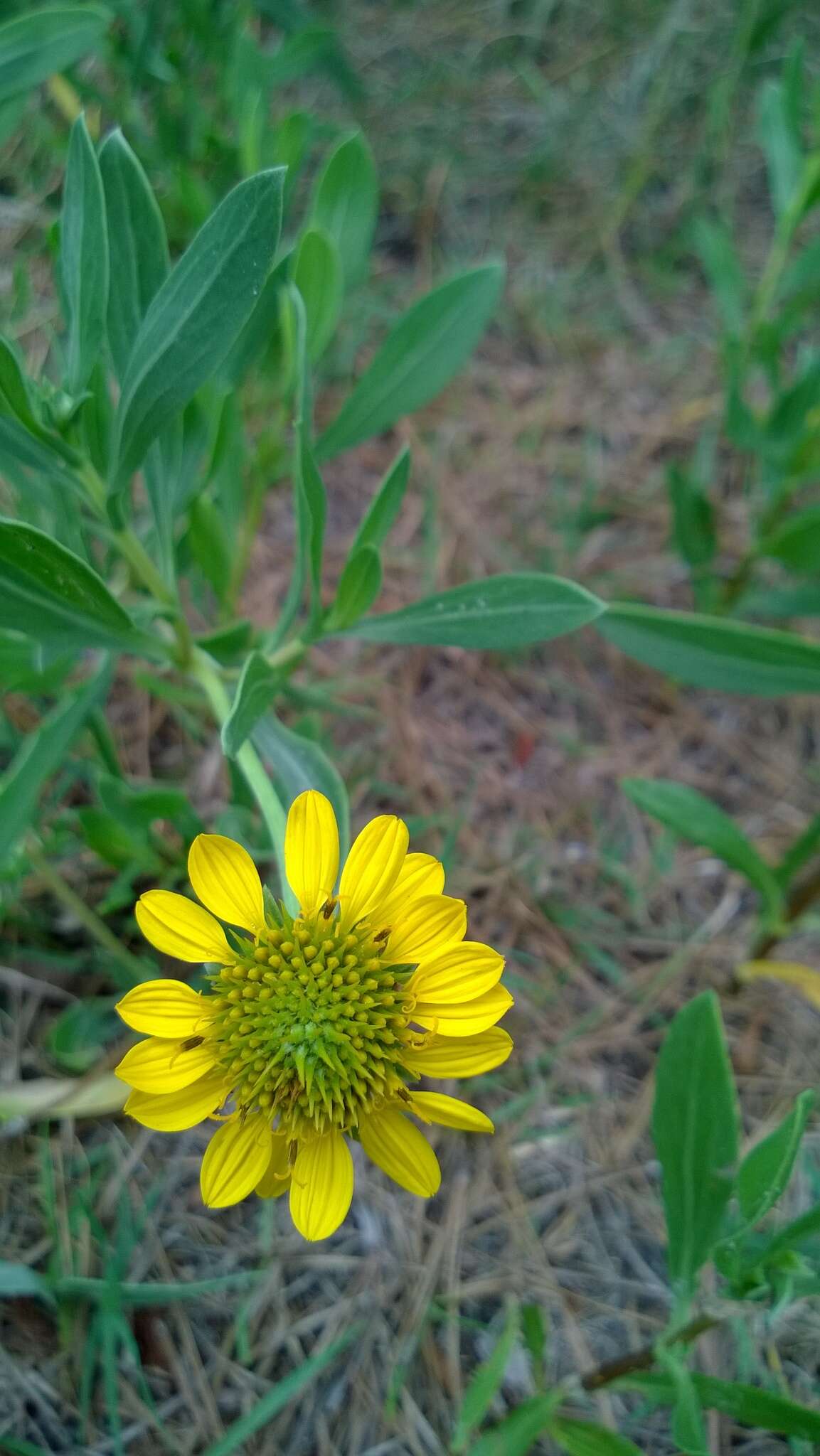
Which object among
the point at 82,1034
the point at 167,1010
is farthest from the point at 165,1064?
the point at 82,1034

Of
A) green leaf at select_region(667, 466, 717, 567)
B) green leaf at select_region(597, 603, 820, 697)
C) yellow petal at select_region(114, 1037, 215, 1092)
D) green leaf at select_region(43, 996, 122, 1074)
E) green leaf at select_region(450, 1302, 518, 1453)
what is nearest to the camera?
yellow petal at select_region(114, 1037, 215, 1092)

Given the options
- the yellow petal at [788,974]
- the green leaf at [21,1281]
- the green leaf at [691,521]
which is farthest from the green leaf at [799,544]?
the green leaf at [21,1281]

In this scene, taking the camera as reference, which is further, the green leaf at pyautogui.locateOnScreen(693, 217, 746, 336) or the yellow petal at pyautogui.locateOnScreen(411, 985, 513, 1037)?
the green leaf at pyautogui.locateOnScreen(693, 217, 746, 336)

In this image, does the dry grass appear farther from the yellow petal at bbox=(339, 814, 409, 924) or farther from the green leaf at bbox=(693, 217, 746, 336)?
the yellow petal at bbox=(339, 814, 409, 924)

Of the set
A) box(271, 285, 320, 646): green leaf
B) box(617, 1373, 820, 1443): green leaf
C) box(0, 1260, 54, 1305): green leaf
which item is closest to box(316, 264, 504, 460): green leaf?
Result: box(271, 285, 320, 646): green leaf

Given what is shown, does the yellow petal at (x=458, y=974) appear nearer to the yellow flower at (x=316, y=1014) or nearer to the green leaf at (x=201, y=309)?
the yellow flower at (x=316, y=1014)

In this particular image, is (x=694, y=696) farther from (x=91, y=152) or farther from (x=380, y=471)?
(x=91, y=152)
